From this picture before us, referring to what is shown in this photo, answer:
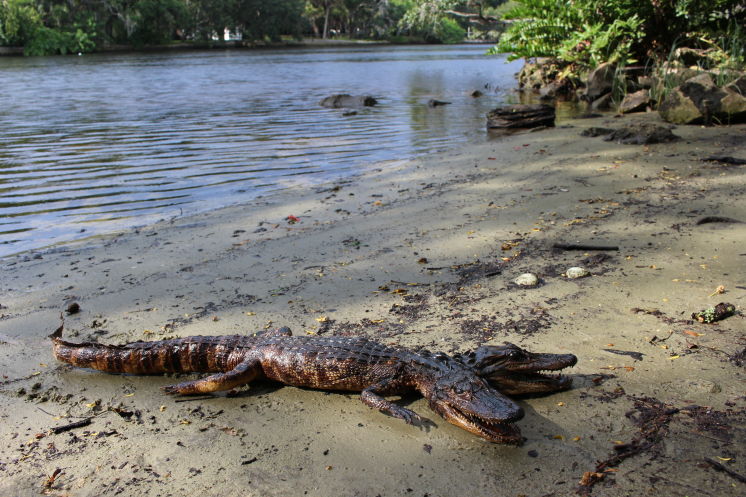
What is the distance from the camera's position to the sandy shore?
8.34 ft

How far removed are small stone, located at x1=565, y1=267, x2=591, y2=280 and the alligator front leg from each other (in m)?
1.95

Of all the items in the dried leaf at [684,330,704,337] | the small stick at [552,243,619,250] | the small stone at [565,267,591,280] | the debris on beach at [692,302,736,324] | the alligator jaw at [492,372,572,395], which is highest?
the small stick at [552,243,619,250]

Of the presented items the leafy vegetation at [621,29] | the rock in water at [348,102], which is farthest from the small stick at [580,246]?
the rock in water at [348,102]

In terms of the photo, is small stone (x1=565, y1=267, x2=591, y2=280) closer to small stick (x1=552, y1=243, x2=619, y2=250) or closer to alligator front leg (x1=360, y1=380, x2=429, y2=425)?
small stick (x1=552, y1=243, x2=619, y2=250)

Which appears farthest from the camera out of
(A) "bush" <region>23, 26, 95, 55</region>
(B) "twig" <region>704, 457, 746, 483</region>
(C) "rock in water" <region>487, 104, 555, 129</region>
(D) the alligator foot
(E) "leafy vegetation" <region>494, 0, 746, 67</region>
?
(A) "bush" <region>23, 26, 95, 55</region>

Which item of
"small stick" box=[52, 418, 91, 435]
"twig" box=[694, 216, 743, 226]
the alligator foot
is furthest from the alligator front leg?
"twig" box=[694, 216, 743, 226]

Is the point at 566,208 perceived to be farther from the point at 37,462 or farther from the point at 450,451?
the point at 37,462

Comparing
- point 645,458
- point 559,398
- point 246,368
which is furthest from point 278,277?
point 645,458

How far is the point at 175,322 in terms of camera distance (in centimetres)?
410

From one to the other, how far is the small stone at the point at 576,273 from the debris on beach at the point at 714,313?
0.89m

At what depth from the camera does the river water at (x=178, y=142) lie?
7535mm

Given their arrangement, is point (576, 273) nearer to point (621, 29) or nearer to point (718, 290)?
point (718, 290)

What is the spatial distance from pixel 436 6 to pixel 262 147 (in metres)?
Answer: 25.5

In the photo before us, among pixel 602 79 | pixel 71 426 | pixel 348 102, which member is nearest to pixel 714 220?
pixel 71 426
